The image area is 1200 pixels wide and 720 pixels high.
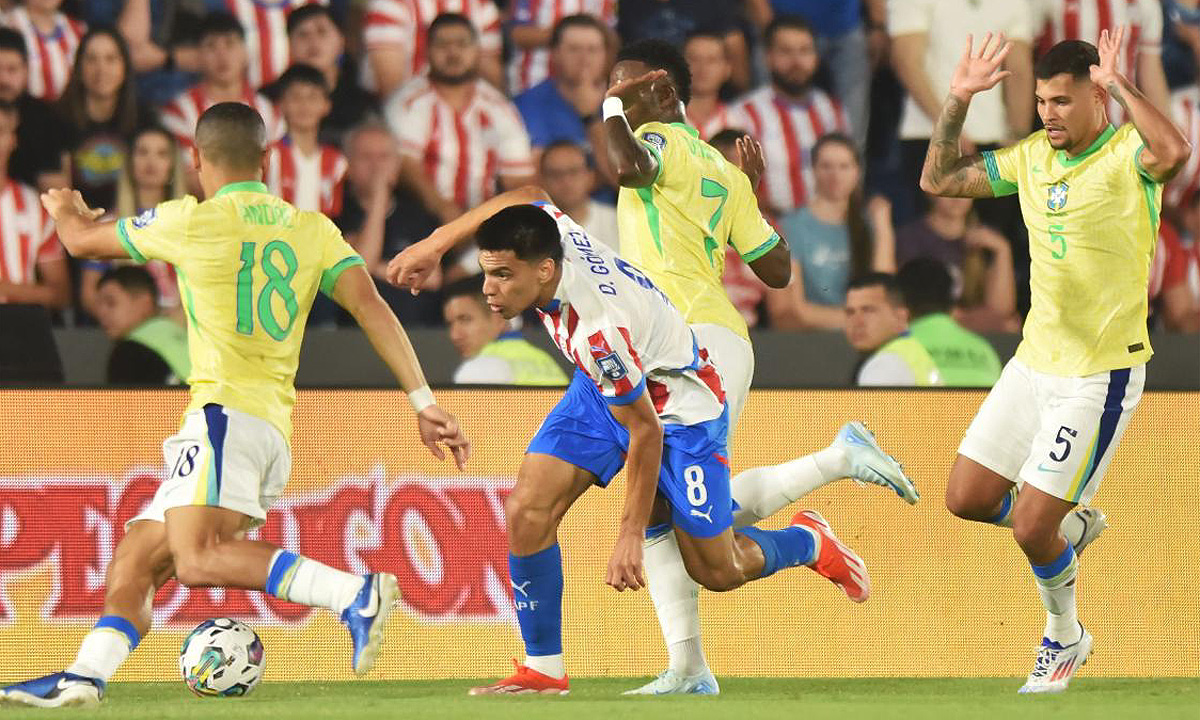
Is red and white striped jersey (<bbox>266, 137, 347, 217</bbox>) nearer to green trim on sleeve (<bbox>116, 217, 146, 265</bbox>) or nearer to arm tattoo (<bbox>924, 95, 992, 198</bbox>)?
green trim on sleeve (<bbox>116, 217, 146, 265</bbox>)

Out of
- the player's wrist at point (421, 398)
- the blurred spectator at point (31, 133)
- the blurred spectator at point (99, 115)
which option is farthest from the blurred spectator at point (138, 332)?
the player's wrist at point (421, 398)

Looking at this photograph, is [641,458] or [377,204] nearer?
[641,458]

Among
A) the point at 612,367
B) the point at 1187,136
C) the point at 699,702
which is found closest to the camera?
the point at 612,367

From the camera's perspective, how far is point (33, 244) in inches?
321

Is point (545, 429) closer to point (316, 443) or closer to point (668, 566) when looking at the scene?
point (668, 566)

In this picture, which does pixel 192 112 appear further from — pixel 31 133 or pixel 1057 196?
pixel 1057 196

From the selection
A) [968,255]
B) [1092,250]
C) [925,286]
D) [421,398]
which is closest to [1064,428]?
[1092,250]

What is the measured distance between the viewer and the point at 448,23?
28.5ft

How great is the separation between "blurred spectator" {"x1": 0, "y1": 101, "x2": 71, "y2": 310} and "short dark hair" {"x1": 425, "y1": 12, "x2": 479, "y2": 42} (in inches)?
81.0

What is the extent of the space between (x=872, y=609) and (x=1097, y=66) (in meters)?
2.48

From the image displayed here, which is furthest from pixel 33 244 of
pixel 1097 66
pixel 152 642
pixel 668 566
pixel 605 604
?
pixel 1097 66

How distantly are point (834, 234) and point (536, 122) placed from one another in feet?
5.20

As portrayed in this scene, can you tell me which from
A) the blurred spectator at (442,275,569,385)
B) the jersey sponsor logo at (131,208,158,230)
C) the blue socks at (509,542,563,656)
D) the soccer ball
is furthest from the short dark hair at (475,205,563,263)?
the blurred spectator at (442,275,569,385)

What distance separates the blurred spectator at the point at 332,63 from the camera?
28.1ft
